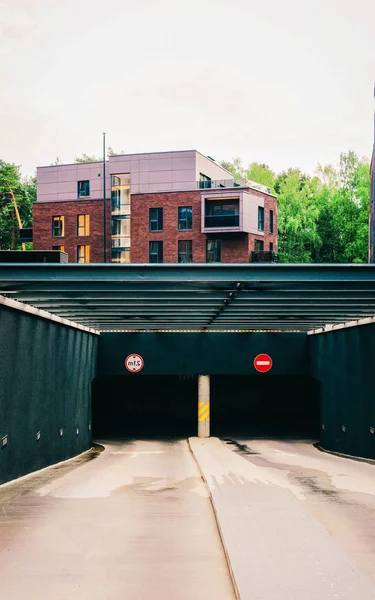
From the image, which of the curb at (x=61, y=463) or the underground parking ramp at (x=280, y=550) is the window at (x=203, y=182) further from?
the underground parking ramp at (x=280, y=550)

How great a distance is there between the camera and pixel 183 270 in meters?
13.4

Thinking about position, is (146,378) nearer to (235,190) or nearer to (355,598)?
(235,190)

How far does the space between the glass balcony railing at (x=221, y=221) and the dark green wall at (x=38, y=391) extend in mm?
39460

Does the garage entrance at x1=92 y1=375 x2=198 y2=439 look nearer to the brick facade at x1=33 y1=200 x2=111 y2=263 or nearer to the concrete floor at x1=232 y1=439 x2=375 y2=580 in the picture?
the concrete floor at x1=232 y1=439 x2=375 y2=580

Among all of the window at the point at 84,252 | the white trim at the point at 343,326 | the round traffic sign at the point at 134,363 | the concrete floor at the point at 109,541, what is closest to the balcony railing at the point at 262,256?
the window at the point at 84,252

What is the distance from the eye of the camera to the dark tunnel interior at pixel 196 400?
45250mm

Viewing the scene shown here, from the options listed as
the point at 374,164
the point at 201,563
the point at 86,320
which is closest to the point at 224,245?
the point at 374,164

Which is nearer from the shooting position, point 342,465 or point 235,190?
point 342,465

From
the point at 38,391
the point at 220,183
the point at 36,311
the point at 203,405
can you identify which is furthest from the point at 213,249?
the point at 36,311

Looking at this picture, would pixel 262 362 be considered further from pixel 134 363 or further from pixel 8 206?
pixel 8 206

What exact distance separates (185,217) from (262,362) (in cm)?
3595

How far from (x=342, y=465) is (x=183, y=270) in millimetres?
9941

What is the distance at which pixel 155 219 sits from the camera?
68188 millimetres

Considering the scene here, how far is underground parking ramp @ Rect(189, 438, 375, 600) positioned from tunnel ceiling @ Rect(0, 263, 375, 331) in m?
4.05
